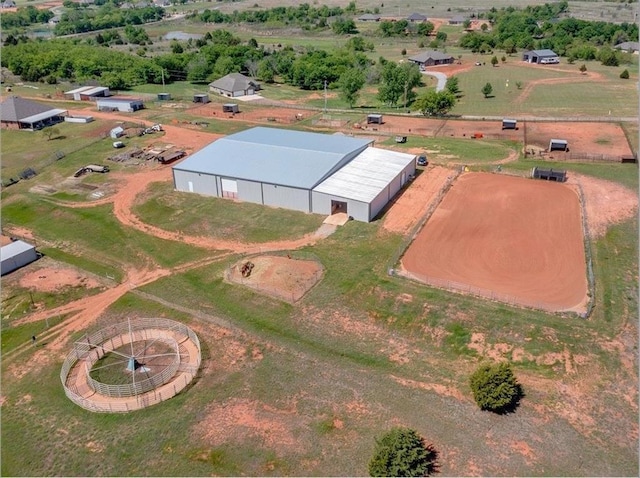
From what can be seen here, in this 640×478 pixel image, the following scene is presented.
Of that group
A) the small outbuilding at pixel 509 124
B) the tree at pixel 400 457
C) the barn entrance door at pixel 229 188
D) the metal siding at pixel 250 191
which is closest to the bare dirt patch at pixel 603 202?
the small outbuilding at pixel 509 124

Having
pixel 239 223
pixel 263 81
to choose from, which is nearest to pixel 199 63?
pixel 263 81

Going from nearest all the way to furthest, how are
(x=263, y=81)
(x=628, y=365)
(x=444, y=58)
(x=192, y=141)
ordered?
(x=628, y=365) → (x=192, y=141) → (x=263, y=81) → (x=444, y=58)

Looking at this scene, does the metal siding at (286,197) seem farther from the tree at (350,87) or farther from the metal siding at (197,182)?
the tree at (350,87)

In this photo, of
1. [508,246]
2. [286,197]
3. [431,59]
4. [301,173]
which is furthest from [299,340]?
[431,59]

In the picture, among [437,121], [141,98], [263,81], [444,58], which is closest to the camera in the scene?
[437,121]

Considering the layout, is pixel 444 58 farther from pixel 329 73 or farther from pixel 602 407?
pixel 602 407

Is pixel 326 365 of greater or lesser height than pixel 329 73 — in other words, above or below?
below

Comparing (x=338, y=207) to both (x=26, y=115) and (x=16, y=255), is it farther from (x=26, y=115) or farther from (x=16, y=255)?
(x=26, y=115)
